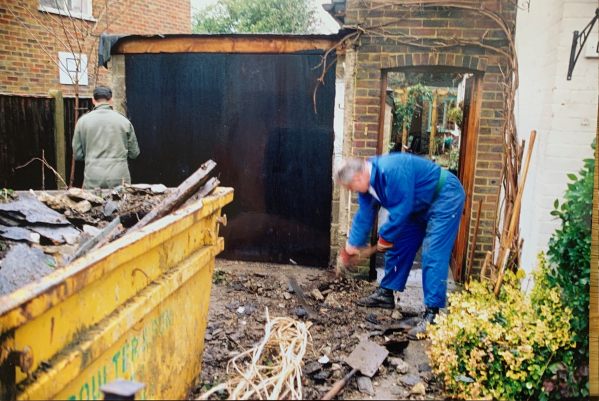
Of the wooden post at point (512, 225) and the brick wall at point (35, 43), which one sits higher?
the brick wall at point (35, 43)

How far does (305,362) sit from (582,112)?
285 centimetres

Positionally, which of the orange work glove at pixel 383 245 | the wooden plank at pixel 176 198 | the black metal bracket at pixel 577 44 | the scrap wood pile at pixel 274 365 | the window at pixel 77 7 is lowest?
the scrap wood pile at pixel 274 365

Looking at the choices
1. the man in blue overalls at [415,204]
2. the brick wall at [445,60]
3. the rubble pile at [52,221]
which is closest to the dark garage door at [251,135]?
the brick wall at [445,60]

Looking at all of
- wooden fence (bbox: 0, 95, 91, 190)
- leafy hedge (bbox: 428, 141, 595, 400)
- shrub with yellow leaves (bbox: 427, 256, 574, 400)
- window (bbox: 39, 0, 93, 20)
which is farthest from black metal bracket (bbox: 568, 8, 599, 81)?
window (bbox: 39, 0, 93, 20)

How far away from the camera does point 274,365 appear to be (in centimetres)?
330

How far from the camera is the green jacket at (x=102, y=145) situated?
5723mm

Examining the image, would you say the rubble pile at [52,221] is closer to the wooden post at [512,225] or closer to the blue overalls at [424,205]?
the blue overalls at [424,205]

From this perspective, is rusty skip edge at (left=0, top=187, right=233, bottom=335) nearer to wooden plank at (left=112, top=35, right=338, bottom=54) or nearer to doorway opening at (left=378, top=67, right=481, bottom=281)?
wooden plank at (left=112, top=35, right=338, bottom=54)

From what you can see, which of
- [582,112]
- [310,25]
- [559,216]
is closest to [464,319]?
[559,216]

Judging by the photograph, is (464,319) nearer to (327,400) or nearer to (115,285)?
(327,400)

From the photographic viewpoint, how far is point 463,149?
637cm

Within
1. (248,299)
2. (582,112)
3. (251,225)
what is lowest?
(248,299)

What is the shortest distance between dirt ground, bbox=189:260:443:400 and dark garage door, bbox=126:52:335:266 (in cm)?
54

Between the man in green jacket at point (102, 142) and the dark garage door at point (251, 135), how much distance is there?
3.05 feet
